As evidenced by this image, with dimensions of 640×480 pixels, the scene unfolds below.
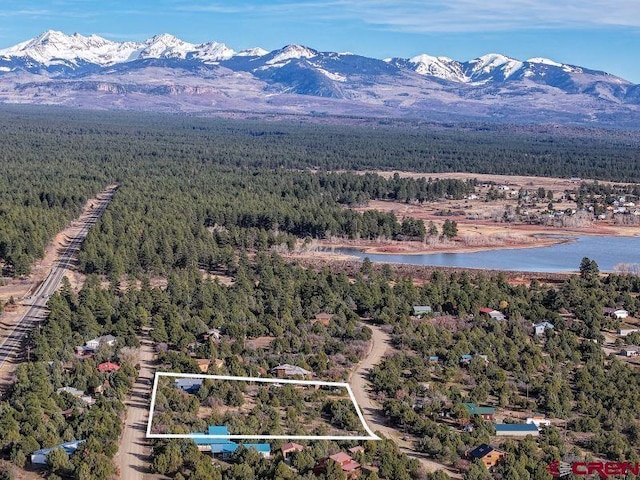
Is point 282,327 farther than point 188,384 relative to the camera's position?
Yes

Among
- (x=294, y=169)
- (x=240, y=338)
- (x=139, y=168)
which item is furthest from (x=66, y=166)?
(x=240, y=338)

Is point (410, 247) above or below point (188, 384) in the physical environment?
below

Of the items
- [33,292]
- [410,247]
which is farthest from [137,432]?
[410,247]

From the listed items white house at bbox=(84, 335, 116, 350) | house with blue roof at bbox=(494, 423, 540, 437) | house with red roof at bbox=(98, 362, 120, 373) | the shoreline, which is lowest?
the shoreline

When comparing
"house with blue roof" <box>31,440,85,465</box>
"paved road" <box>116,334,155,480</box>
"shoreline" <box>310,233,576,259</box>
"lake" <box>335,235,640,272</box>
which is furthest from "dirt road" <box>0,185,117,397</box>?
"lake" <box>335,235,640,272</box>

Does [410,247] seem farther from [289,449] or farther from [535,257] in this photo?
[289,449]

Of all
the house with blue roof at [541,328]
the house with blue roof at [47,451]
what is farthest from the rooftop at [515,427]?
the house with blue roof at [47,451]

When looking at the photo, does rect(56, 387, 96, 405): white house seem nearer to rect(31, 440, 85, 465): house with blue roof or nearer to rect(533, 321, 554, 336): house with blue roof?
rect(31, 440, 85, 465): house with blue roof

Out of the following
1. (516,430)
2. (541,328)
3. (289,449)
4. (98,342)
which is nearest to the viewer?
(289,449)
